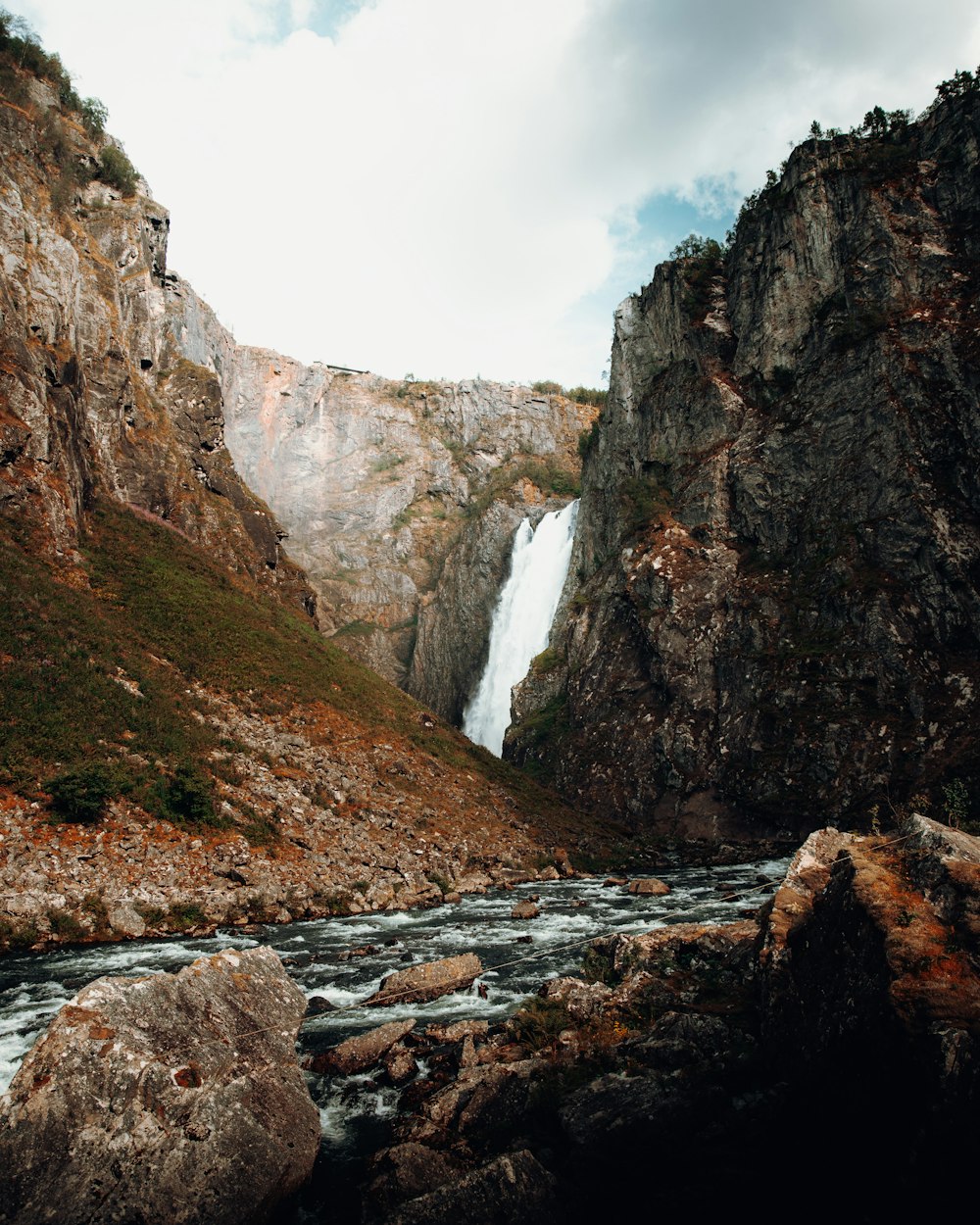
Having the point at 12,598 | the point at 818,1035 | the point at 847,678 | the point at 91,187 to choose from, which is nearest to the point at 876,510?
the point at 847,678

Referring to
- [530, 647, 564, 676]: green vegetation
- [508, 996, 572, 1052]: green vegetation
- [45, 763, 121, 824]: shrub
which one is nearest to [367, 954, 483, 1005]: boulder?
[508, 996, 572, 1052]: green vegetation

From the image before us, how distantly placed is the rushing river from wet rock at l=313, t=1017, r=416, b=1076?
0.27 m

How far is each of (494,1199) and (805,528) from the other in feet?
130

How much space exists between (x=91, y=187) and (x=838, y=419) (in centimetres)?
5323

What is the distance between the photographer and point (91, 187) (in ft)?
157

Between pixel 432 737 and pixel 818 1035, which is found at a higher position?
pixel 818 1035

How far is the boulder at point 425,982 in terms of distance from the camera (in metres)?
11.9

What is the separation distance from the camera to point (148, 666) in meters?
25.8

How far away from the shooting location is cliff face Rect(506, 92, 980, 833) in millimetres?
32281

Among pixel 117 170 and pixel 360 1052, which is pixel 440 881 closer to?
pixel 360 1052

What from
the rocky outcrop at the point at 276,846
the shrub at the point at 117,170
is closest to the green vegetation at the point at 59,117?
the shrub at the point at 117,170

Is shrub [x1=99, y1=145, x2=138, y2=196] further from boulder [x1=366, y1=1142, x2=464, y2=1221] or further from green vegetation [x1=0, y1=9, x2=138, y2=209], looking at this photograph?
boulder [x1=366, y1=1142, x2=464, y2=1221]

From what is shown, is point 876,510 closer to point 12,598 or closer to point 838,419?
point 838,419


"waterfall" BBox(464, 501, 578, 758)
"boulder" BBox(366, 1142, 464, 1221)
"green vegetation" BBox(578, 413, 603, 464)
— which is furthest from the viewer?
"green vegetation" BBox(578, 413, 603, 464)
